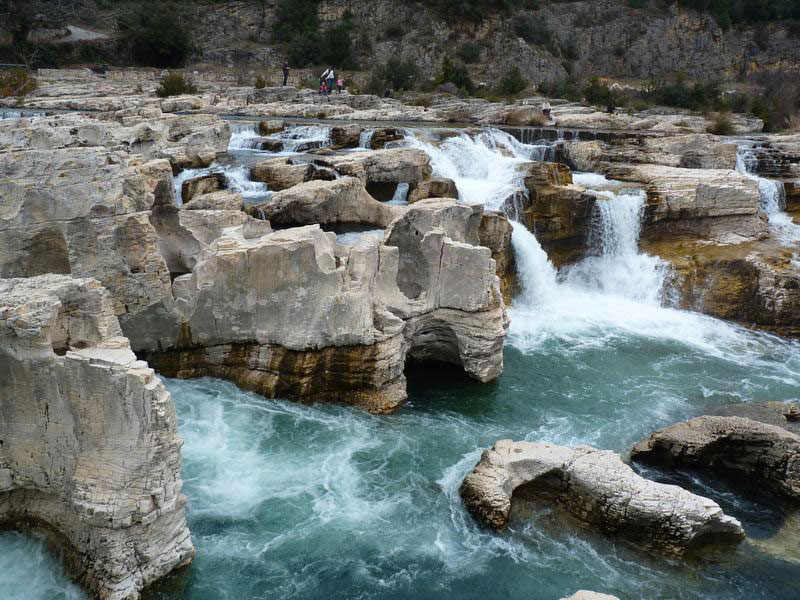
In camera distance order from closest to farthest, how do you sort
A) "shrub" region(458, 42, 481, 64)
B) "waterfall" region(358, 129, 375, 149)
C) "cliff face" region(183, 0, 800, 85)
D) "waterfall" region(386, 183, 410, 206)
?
"waterfall" region(386, 183, 410, 206) → "waterfall" region(358, 129, 375, 149) → "shrub" region(458, 42, 481, 64) → "cliff face" region(183, 0, 800, 85)

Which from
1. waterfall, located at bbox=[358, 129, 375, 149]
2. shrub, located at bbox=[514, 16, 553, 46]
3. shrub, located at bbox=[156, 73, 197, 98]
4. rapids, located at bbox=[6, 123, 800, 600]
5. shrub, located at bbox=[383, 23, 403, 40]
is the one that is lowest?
rapids, located at bbox=[6, 123, 800, 600]

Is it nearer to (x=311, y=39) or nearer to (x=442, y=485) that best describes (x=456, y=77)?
(x=311, y=39)

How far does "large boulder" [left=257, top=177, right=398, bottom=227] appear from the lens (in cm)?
1384

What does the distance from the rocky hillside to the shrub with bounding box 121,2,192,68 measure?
6.91 ft

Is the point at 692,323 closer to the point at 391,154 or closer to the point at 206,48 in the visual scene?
the point at 391,154

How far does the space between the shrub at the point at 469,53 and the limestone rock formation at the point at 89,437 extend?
140 feet

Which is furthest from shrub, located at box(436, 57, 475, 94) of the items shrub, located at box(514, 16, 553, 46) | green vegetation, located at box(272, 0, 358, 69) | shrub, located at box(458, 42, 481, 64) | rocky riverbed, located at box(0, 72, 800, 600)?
rocky riverbed, located at box(0, 72, 800, 600)

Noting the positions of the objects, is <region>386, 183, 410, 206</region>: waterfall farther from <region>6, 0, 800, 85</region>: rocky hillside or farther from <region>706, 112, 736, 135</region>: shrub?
<region>6, 0, 800, 85</region>: rocky hillside

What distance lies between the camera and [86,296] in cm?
655

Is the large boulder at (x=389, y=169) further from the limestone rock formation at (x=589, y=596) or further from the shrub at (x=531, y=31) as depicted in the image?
the shrub at (x=531, y=31)

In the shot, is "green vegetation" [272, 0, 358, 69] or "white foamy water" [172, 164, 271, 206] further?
"green vegetation" [272, 0, 358, 69]

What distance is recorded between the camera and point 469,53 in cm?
4550

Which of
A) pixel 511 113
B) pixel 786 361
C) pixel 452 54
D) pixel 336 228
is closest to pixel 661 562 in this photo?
pixel 786 361

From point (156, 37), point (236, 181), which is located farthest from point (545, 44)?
point (236, 181)
